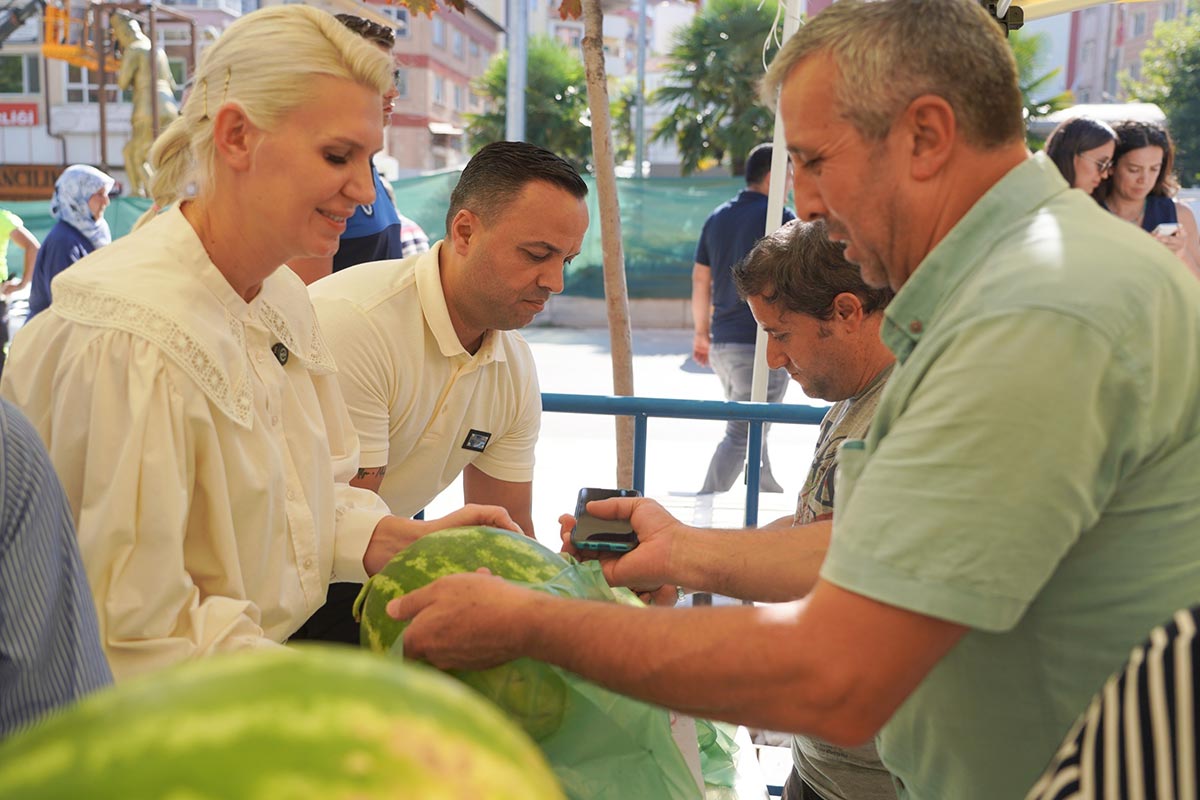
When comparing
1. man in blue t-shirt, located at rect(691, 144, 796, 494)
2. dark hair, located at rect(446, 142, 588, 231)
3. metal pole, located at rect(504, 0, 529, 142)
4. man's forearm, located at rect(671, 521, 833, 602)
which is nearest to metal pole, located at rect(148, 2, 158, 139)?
metal pole, located at rect(504, 0, 529, 142)

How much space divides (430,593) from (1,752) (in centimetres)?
112

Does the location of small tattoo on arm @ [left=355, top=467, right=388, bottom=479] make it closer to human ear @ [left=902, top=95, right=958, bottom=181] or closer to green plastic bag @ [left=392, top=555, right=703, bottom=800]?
green plastic bag @ [left=392, top=555, right=703, bottom=800]

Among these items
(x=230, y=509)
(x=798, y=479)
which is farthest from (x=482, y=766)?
(x=798, y=479)

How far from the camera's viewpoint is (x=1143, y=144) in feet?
18.1

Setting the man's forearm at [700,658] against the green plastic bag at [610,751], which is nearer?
the man's forearm at [700,658]

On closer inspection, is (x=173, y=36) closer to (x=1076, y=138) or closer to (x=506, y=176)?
(x=1076, y=138)

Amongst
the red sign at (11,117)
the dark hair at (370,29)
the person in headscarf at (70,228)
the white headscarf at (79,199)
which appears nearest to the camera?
the dark hair at (370,29)

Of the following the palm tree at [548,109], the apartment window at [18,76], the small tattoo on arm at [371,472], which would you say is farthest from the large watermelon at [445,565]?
the apartment window at [18,76]

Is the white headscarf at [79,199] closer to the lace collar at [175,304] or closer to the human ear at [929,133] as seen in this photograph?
the lace collar at [175,304]

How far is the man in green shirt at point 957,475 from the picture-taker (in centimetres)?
130

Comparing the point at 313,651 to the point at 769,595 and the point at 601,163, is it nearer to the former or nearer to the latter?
the point at 769,595

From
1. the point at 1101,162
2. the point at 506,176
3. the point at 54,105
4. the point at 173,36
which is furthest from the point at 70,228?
the point at 54,105

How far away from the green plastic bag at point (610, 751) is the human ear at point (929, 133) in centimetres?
88

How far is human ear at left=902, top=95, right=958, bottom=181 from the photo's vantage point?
1560 mm
